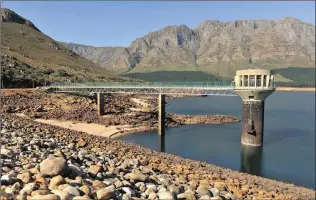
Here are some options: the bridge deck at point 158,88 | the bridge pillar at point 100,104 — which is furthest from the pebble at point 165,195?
the bridge pillar at point 100,104

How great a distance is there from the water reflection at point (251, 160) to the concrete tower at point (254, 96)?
1.73 metres

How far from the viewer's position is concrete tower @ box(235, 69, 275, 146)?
48831mm

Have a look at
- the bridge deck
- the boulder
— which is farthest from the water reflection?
the boulder

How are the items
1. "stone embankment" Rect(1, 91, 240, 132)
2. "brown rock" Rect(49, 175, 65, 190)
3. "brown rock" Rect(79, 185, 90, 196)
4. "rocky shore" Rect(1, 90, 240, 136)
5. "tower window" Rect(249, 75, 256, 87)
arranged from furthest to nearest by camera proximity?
1. "stone embankment" Rect(1, 91, 240, 132)
2. "rocky shore" Rect(1, 90, 240, 136)
3. "tower window" Rect(249, 75, 256, 87)
4. "brown rock" Rect(49, 175, 65, 190)
5. "brown rock" Rect(79, 185, 90, 196)

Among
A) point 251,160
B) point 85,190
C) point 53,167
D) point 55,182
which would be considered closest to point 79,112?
point 251,160

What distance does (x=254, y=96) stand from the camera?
4944cm

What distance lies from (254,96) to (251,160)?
36.7 ft

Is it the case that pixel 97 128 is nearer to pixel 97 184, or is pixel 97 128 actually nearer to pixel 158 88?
pixel 158 88

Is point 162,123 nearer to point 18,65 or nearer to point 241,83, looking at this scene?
point 241,83

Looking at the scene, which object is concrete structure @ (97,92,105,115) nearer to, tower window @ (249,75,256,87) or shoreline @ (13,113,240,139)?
shoreline @ (13,113,240,139)

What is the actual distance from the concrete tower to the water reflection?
173 centimetres

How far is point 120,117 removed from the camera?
223 ft

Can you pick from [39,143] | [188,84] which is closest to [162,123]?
[188,84]

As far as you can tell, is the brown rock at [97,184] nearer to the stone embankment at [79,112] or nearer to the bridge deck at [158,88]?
the bridge deck at [158,88]
